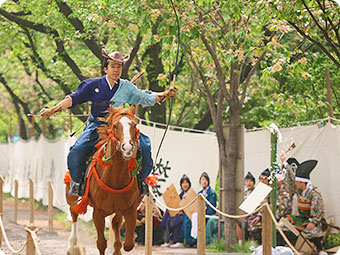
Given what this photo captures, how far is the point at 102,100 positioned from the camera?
7438mm

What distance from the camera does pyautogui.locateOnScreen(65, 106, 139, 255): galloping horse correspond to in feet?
21.5

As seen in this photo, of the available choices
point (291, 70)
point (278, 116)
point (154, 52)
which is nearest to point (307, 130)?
point (291, 70)

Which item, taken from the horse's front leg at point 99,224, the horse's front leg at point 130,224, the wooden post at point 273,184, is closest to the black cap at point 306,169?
the wooden post at point 273,184

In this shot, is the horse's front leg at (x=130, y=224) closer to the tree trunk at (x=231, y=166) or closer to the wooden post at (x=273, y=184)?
the wooden post at (x=273, y=184)

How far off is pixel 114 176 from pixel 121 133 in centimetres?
80

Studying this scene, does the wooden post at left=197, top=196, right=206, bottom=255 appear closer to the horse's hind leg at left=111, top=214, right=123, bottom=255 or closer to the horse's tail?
the horse's hind leg at left=111, top=214, right=123, bottom=255

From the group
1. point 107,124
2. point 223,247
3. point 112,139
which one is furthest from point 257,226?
point 112,139

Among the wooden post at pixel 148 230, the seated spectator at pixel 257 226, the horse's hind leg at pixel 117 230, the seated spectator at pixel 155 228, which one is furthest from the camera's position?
the seated spectator at pixel 155 228

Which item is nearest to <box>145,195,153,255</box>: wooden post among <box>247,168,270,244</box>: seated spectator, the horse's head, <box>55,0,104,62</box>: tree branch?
the horse's head

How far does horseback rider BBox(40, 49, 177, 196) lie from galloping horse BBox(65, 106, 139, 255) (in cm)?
22

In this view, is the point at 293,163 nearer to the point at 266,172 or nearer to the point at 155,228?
the point at 266,172

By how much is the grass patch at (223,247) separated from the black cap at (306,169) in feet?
5.36

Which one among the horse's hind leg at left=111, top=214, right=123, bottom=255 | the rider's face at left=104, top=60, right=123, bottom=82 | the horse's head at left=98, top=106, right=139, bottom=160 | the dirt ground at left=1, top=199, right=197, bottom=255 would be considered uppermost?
the rider's face at left=104, top=60, right=123, bottom=82

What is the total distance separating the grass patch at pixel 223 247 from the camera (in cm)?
1167
